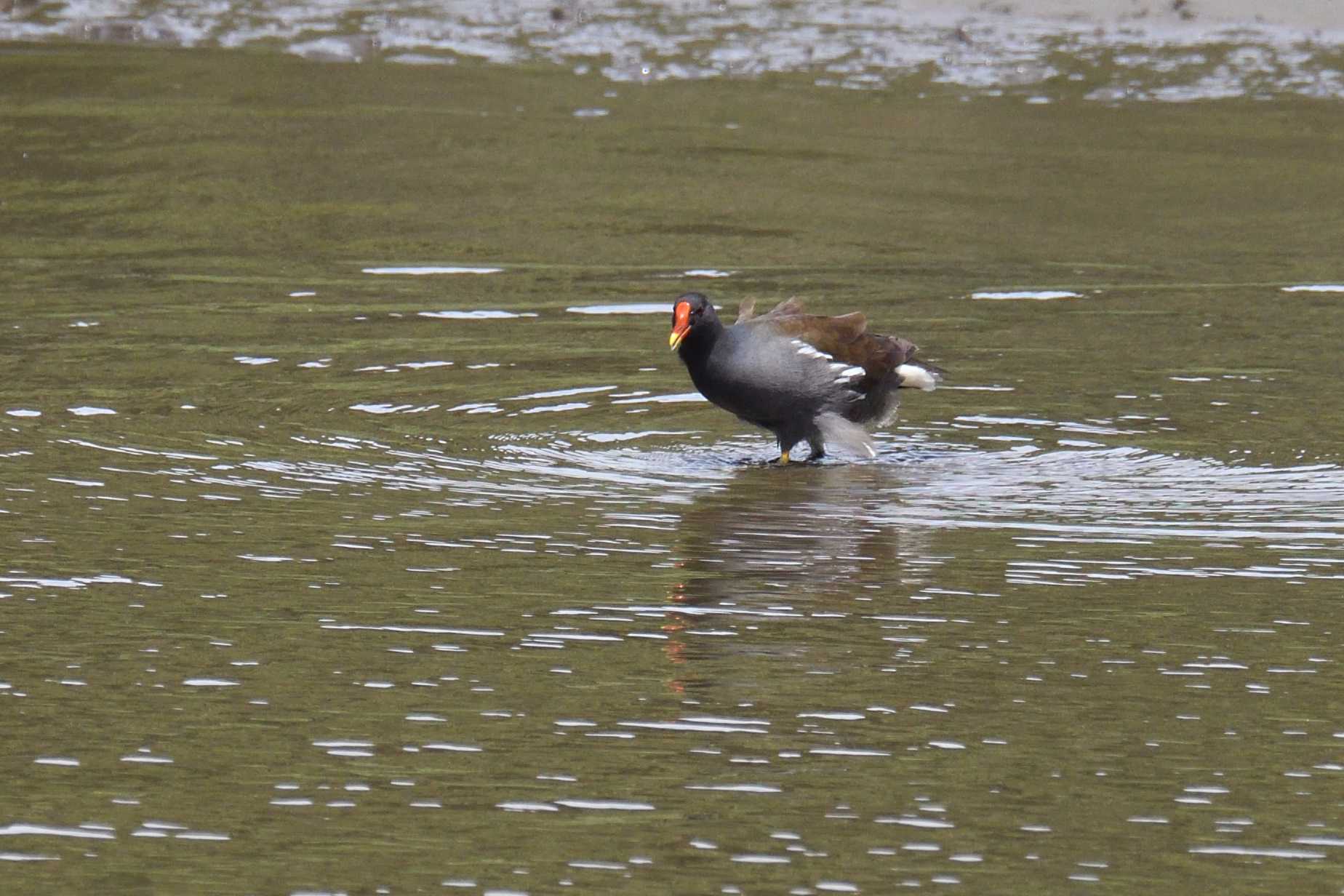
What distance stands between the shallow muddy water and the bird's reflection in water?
0.03m

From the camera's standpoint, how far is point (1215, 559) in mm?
7742

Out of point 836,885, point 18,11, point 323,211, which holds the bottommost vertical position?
point 836,885

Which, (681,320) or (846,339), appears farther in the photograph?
(846,339)

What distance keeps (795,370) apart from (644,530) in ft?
5.43

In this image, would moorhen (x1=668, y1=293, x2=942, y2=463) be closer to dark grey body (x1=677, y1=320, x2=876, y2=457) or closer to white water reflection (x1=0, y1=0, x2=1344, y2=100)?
dark grey body (x1=677, y1=320, x2=876, y2=457)

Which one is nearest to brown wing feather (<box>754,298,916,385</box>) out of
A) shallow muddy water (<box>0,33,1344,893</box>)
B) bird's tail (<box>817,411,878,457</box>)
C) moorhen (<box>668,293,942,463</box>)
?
moorhen (<box>668,293,942,463</box>)

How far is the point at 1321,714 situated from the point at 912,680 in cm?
105

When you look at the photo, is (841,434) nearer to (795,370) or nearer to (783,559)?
(795,370)

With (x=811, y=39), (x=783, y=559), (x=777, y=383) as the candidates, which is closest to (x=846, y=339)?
(x=777, y=383)

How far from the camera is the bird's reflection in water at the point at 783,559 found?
682 cm

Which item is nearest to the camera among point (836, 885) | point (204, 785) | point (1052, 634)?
point (836, 885)

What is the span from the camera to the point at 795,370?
9656 mm

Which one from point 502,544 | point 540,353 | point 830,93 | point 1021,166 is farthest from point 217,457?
point 830,93

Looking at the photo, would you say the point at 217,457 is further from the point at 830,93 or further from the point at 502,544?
the point at 830,93
